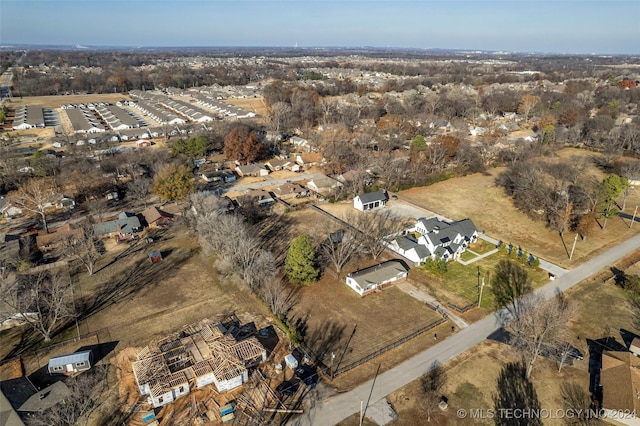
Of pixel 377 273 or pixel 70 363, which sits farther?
pixel 377 273

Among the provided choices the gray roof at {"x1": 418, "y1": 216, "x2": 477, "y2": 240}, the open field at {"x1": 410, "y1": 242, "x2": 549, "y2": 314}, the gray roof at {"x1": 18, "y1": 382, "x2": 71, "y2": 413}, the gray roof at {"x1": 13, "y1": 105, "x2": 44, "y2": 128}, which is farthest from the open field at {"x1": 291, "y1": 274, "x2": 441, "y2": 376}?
the gray roof at {"x1": 13, "y1": 105, "x2": 44, "y2": 128}

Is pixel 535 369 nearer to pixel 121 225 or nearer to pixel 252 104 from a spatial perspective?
pixel 121 225

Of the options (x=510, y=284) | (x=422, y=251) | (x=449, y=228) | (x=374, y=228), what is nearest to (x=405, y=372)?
(x=422, y=251)

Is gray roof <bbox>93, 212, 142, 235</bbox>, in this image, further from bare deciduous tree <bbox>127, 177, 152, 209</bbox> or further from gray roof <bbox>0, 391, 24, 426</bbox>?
gray roof <bbox>0, 391, 24, 426</bbox>

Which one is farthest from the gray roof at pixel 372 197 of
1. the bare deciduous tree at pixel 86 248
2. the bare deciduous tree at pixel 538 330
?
the bare deciduous tree at pixel 86 248

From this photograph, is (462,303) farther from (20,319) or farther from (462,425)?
(20,319)

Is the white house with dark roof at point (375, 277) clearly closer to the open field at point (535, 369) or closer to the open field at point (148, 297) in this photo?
the open field at point (148, 297)
